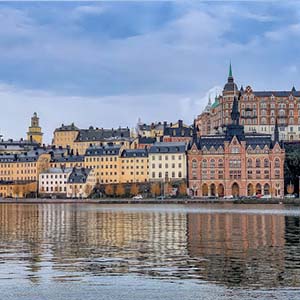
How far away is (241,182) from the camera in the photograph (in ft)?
547

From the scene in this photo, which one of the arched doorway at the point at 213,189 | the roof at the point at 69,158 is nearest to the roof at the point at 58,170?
the roof at the point at 69,158

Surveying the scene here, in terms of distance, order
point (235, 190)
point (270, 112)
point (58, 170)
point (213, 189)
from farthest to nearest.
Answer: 1. point (58, 170)
2. point (270, 112)
3. point (213, 189)
4. point (235, 190)

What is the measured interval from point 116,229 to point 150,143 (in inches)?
5230

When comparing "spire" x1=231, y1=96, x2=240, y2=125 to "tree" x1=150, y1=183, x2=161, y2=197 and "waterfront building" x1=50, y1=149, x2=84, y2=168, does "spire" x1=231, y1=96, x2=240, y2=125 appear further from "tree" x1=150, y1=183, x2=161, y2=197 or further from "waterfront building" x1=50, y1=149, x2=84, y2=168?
"waterfront building" x1=50, y1=149, x2=84, y2=168

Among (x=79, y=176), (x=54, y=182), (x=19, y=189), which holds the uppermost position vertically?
(x=79, y=176)

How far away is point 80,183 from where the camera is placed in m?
181

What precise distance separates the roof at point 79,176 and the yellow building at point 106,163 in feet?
12.4

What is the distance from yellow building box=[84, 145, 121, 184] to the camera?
18475 cm

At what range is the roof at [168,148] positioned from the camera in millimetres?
177125

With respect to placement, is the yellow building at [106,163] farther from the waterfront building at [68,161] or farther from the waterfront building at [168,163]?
the waterfront building at [168,163]

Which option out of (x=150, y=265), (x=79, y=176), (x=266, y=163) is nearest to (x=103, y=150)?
(x=79, y=176)

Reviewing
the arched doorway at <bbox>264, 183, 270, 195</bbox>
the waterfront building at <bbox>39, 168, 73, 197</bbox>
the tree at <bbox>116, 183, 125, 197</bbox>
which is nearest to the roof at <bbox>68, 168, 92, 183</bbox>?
the waterfront building at <bbox>39, 168, 73, 197</bbox>

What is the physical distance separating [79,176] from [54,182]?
299 inches

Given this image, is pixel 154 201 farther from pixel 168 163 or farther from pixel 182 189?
pixel 168 163
